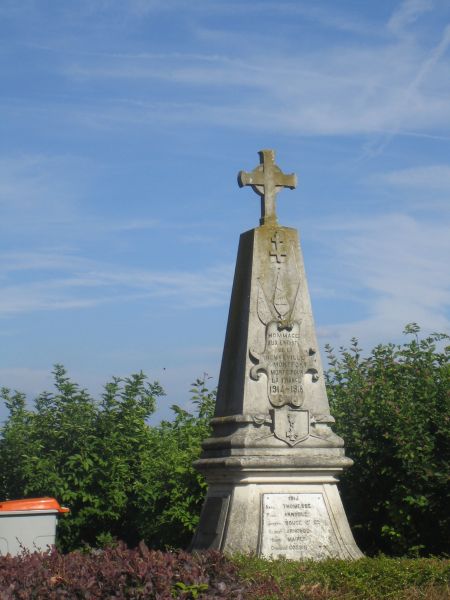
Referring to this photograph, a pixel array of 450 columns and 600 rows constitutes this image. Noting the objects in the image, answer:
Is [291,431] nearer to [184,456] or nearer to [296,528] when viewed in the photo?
[296,528]

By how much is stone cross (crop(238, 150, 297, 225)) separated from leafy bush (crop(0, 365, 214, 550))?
3.70m

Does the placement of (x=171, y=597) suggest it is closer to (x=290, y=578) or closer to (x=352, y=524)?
(x=290, y=578)

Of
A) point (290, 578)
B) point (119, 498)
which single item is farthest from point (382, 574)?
point (119, 498)

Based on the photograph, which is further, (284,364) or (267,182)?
(267,182)

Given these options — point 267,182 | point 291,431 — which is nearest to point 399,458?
point 291,431

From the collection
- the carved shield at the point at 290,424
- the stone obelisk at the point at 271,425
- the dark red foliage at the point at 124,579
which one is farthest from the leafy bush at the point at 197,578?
the carved shield at the point at 290,424

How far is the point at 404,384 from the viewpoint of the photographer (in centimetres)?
1191

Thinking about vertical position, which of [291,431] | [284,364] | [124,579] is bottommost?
[124,579]

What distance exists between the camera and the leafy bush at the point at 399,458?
34.8ft

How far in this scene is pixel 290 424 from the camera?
31.3ft

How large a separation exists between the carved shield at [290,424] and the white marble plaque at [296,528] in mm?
564

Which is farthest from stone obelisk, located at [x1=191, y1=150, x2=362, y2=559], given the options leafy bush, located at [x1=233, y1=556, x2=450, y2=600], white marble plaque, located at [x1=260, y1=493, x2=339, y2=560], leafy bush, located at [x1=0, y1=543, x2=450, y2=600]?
leafy bush, located at [x1=0, y1=543, x2=450, y2=600]

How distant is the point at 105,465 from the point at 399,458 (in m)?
4.04

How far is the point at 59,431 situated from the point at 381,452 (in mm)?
4408
